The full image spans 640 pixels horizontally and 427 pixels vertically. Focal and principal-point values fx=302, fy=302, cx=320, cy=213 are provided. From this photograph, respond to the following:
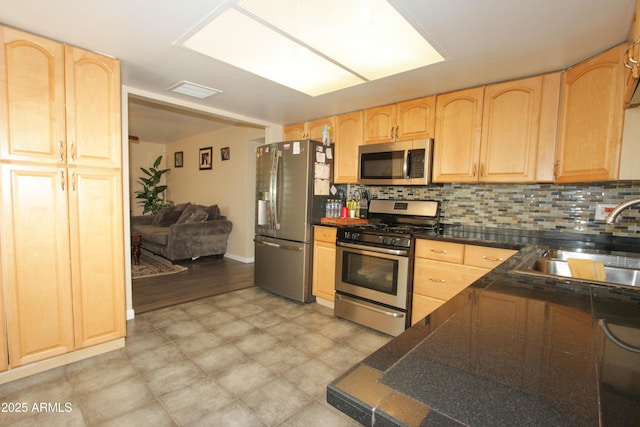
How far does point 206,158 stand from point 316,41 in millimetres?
4628

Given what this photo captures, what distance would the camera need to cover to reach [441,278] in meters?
2.33

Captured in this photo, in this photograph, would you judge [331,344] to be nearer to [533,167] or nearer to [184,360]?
[184,360]

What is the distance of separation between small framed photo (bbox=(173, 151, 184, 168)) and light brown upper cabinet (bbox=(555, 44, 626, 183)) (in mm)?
6532

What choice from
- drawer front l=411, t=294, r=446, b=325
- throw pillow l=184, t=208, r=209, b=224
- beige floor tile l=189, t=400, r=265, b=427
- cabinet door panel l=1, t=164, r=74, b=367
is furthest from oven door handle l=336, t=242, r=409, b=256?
throw pillow l=184, t=208, r=209, b=224

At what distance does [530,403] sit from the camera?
16.7 inches

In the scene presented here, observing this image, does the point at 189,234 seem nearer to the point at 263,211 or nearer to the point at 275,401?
the point at 263,211

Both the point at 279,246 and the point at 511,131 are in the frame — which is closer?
the point at 511,131

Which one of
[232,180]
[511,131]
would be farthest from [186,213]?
[511,131]

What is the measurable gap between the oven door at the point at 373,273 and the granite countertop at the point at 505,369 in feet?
5.27

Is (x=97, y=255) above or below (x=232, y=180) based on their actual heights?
below

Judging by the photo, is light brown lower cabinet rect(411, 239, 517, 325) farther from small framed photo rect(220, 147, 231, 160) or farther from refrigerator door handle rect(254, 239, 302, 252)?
small framed photo rect(220, 147, 231, 160)

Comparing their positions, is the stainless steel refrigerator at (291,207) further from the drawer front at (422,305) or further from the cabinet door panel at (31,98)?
the cabinet door panel at (31,98)

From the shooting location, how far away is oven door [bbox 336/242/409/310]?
2447 mm

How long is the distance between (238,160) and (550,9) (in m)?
4.45
